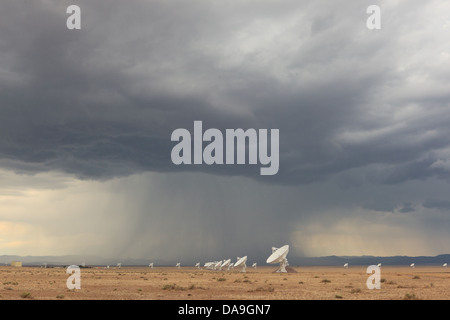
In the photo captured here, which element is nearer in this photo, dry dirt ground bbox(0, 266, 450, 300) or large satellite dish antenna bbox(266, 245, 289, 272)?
dry dirt ground bbox(0, 266, 450, 300)

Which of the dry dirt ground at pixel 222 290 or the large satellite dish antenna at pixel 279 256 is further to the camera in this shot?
the large satellite dish antenna at pixel 279 256

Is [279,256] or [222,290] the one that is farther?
[279,256]

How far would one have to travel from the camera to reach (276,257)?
9300 cm
